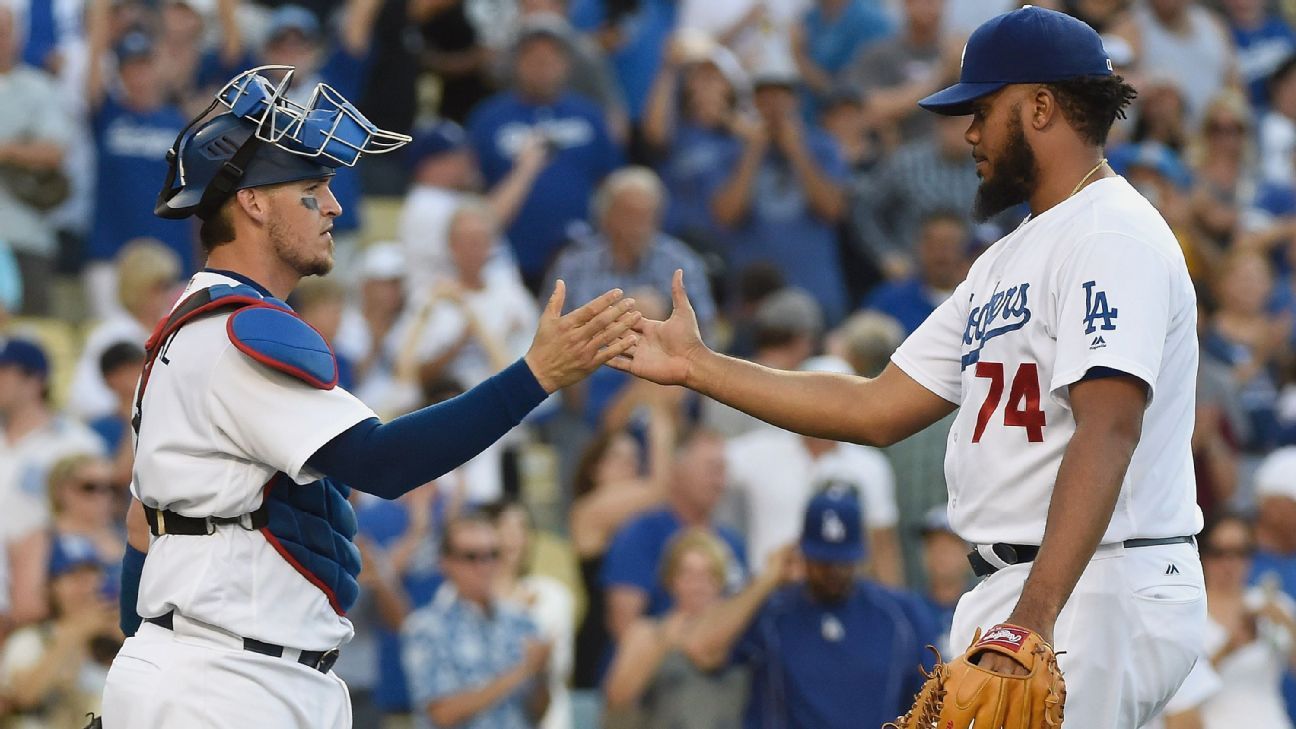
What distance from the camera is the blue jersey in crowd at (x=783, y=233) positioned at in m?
12.1

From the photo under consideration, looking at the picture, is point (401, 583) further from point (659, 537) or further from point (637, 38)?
point (637, 38)

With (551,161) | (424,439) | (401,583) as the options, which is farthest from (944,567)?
(424,439)

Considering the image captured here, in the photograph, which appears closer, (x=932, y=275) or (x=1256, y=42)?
(x=932, y=275)

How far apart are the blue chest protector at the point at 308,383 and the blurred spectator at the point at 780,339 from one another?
5.13 meters

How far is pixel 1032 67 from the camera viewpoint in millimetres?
4578

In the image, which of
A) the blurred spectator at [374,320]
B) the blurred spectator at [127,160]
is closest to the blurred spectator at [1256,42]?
the blurred spectator at [374,320]

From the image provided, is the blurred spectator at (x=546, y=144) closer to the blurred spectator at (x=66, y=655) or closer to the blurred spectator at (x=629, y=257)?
the blurred spectator at (x=629, y=257)

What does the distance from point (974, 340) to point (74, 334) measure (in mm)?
8128

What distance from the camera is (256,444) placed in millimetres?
4484

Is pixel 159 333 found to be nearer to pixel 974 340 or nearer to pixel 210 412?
pixel 210 412

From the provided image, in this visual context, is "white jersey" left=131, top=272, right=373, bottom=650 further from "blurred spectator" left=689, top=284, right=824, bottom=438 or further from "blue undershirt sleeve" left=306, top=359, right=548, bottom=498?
"blurred spectator" left=689, top=284, right=824, bottom=438

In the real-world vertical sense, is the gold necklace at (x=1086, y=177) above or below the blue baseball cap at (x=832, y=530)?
above

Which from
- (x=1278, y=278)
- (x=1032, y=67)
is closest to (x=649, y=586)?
(x=1032, y=67)

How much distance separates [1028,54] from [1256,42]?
11.0 metres
